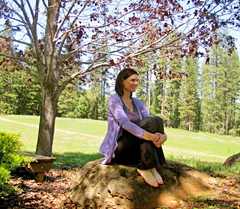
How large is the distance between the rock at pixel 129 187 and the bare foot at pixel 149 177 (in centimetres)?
7

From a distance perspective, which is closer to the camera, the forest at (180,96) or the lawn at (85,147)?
the lawn at (85,147)

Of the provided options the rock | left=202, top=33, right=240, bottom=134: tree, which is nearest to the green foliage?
left=202, top=33, right=240, bottom=134: tree

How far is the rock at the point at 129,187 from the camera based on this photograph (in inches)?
135

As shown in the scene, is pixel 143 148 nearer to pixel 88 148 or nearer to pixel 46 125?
pixel 46 125

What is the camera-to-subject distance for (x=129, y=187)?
3500 millimetres

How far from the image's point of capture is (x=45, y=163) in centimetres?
473

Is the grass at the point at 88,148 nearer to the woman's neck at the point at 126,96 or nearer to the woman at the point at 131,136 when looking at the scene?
the woman at the point at 131,136

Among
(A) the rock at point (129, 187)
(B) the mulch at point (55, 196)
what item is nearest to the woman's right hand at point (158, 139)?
(A) the rock at point (129, 187)

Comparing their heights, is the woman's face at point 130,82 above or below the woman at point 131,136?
above

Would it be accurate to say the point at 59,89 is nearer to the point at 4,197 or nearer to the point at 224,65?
the point at 4,197

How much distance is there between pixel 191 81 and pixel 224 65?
797 centimetres

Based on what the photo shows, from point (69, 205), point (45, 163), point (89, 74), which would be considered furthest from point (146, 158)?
point (89, 74)

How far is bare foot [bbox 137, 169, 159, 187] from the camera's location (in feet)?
11.6

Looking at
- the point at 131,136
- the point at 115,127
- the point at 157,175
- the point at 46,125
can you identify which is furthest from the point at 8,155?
the point at 46,125
